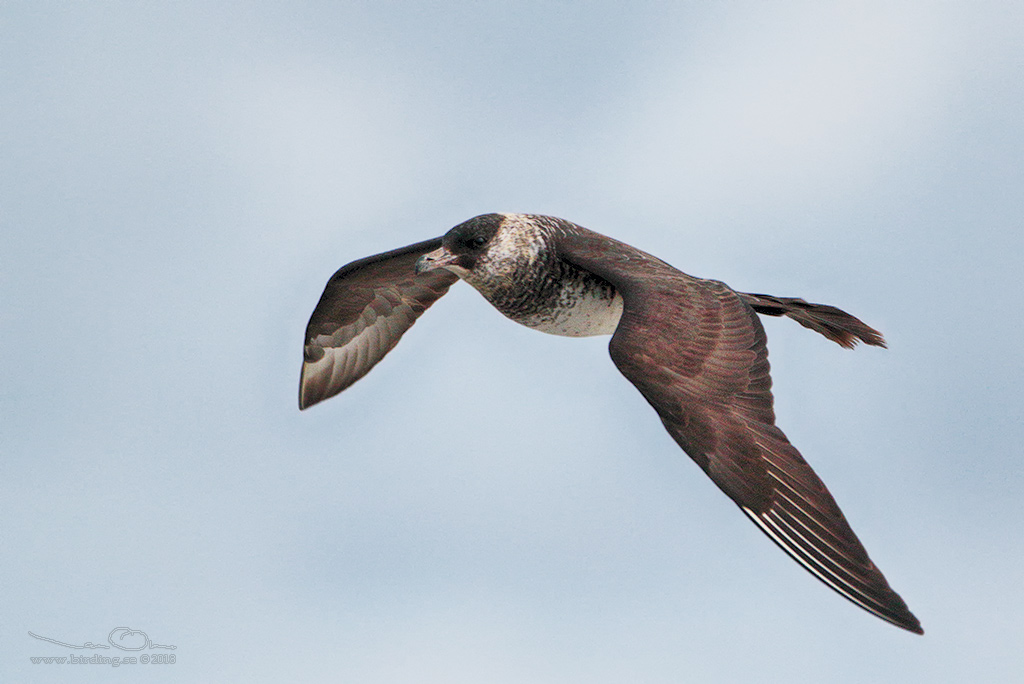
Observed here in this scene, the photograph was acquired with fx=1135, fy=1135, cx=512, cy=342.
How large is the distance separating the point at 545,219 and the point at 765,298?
2.17m

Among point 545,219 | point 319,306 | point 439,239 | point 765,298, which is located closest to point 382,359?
point 319,306

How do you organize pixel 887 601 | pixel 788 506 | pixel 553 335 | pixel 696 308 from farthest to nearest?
pixel 553 335 → pixel 696 308 → pixel 788 506 → pixel 887 601

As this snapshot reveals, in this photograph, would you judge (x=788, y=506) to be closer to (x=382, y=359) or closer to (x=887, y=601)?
(x=887, y=601)

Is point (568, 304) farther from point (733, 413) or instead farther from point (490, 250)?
point (733, 413)

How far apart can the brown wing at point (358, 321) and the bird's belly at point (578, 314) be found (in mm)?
1555

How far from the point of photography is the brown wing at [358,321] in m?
11.7

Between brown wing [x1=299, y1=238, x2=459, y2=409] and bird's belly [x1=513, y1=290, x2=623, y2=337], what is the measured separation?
155cm

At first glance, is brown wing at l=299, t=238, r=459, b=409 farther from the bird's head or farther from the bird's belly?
the bird's belly

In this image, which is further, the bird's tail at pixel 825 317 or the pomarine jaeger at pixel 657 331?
the bird's tail at pixel 825 317

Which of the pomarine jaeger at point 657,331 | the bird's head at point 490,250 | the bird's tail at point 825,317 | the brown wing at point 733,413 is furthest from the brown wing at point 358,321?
the bird's tail at point 825,317

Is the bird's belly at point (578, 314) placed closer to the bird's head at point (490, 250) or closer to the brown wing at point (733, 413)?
the bird's head at point (490, 250)

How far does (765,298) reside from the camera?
33.0 feet

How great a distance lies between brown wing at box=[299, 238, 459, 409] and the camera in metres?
11.7

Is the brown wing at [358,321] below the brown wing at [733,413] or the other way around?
the other way around
